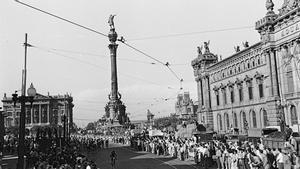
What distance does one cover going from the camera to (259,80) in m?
48.8

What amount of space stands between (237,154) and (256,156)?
2396 mm

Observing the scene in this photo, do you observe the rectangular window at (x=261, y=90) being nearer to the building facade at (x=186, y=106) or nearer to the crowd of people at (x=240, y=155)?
the crowd of people at (x=240, y=155)

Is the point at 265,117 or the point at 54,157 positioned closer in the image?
the point at 54,157

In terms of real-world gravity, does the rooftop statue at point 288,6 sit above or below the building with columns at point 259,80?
above

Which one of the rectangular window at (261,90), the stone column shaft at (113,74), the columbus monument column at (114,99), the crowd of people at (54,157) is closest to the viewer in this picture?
the crowd of people at (54,157)

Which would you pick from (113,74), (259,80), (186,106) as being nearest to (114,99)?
(113,74)

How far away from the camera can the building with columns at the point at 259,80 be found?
3938 centimetres

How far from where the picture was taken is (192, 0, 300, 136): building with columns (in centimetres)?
3938

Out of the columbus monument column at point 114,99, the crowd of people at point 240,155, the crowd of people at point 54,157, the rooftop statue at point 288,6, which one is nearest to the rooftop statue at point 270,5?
the rooftop statue at point 288,6

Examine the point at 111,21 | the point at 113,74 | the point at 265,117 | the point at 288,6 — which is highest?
the point at 111,21

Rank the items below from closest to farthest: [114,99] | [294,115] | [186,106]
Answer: [294,115]
[114,99]
[186,106]

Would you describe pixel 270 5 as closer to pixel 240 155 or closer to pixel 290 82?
pixel 290 82

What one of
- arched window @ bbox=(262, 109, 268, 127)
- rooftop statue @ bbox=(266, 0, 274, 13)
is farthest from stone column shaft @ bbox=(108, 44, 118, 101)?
rooftop statue @ bbox=(266, 0, 274, 13)

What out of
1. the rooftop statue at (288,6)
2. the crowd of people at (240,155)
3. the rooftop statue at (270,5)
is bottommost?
the crowd of people at (240,155)
